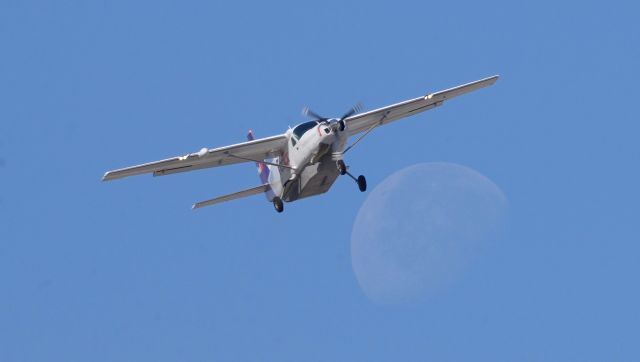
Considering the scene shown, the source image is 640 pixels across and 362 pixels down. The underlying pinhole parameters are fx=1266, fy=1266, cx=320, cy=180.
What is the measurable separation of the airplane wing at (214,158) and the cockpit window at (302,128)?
1.29 meters

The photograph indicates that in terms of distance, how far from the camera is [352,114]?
165 ft

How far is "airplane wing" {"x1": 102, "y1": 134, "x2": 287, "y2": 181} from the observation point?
50844mm

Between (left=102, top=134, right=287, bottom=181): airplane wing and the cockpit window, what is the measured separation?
1290 millimetres

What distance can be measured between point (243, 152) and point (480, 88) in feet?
36.4

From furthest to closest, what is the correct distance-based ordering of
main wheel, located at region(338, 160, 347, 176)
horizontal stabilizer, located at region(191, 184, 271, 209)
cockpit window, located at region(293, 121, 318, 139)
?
1. horizontal stabilizer, located at region(191, 184, 271, 209)
2. cockpit window, located at region(293, 121, 318, 139)
3. main wheel, located at region(338, 160, 347, 176)

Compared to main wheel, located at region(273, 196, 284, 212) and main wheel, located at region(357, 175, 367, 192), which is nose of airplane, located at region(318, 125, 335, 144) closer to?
main wheel, located at region(357, 175, 367, 192)

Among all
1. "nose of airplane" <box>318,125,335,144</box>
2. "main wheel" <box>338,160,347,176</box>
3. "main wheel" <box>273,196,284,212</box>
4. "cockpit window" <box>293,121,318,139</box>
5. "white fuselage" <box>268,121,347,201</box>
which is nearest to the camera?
"nose of airplane" <box>318,125,335,144</box>

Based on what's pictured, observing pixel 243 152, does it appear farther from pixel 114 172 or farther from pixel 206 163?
pixel 114 172

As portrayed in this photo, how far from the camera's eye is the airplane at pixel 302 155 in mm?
50125

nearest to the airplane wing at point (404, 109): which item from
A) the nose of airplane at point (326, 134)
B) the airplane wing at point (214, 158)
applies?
the airplane wing at point (214, 158)

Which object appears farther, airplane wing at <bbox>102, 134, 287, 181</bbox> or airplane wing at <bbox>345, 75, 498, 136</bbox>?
airplane wing at <bbox>345, 75, 498, 136</bbox>

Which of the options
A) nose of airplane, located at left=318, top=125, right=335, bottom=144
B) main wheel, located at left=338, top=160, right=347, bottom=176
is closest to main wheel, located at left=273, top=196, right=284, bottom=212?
main wheel, located at left=338, top=160, right=347, bottom=176

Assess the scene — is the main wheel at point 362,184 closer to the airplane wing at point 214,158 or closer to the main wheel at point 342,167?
the main wheel at point 342,167

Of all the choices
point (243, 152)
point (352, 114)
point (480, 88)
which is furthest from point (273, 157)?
point (480, 88)
